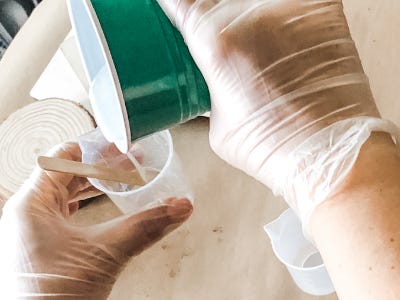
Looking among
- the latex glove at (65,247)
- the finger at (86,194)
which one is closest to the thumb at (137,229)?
the latex glove at (65,247)

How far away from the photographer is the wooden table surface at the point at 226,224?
827 mm

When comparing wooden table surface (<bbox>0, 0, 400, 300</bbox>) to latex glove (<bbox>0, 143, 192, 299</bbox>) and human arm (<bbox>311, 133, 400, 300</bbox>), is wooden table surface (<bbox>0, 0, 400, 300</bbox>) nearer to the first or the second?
latex glove (<bbox>0, 143, 192, 299</bbox>)

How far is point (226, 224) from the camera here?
871 millimetres

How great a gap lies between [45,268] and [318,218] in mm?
329

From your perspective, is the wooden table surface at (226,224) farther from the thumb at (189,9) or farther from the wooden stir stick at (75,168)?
the thumb at (189,9)

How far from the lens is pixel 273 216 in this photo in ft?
2.82

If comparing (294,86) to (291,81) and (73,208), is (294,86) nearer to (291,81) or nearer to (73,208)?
(291,81)

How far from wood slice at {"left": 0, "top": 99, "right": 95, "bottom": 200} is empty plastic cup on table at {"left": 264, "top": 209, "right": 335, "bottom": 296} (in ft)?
1.09

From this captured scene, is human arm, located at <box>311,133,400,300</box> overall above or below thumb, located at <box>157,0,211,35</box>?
below

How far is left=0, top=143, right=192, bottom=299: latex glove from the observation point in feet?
2.43

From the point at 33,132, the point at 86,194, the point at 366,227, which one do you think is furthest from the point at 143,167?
the point at 366,227

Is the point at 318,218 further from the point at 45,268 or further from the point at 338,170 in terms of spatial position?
the point at 45,268

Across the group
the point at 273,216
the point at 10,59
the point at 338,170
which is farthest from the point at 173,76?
the point at 10,59

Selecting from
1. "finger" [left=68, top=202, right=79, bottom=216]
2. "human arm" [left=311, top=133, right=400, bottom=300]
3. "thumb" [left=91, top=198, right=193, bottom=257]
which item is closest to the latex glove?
"thumb" [left=91, top=198, right=193, bottom=257]
